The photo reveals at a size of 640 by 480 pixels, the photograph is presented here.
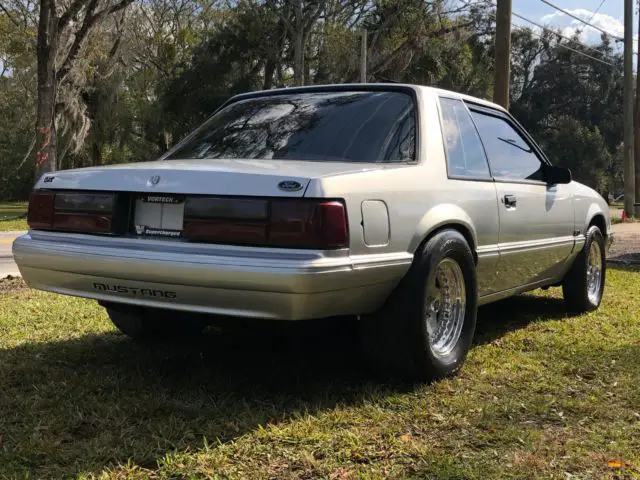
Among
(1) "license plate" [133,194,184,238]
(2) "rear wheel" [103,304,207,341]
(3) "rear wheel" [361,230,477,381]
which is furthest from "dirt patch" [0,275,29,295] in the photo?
(3) "rear wheel" [361,230,477,381]

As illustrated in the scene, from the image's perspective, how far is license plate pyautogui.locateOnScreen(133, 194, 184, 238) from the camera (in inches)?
131

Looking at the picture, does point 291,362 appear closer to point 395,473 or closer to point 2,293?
point 395,473

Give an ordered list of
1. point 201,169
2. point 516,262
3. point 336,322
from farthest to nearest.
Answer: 1. point 516,262
2. point 336,322
3. point 201,169

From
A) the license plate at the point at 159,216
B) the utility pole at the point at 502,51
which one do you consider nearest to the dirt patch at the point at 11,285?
the license plate at the point at 159,216

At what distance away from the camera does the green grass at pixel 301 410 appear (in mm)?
2770

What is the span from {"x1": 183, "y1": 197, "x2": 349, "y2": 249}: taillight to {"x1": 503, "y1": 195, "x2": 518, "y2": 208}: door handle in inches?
70.8

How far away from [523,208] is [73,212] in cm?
294

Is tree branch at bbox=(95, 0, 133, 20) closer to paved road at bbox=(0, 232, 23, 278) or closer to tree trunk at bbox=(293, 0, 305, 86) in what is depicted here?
paved road at bbox=(0, 232, 23, 278)

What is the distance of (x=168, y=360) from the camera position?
4.22 m

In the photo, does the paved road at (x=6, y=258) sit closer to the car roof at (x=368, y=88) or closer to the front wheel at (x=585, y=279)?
the car roof at (x=368, y=88)

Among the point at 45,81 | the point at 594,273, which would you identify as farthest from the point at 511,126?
the point at 45,81

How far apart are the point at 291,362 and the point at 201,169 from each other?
4.73ft

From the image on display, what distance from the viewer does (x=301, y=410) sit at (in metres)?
3.36

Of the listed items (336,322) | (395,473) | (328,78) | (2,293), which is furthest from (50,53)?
(395,473)
